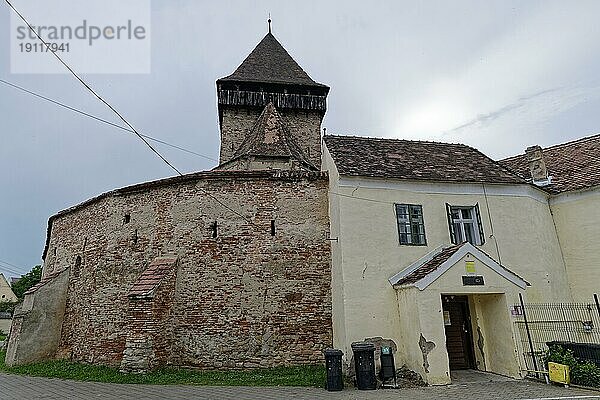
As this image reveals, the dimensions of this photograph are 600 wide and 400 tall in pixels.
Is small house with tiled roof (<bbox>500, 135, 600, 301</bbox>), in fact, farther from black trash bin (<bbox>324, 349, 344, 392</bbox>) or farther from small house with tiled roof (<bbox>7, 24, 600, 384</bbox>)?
black trash bin (<bbox>324, 349, 344, 392</bbox>)

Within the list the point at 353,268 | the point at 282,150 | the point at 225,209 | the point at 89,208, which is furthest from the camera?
the point at 282,150

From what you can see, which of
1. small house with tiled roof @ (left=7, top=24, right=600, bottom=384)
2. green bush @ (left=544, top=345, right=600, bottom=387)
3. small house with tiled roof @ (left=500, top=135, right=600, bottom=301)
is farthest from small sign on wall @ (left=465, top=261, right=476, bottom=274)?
small house with tiled roof @ (left=500, top=135, right=600, bottom=301)

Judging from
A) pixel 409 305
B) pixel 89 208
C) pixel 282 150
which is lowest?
pixel 409 305

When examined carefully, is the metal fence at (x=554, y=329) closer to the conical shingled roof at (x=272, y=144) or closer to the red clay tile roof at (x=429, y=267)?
the red clay tile roof at (x=429, y=267)

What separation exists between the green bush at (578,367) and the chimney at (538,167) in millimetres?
7120

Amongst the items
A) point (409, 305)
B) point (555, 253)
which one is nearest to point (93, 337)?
point (409, 305)

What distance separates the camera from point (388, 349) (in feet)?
36.6

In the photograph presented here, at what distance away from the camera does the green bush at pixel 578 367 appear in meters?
9.95

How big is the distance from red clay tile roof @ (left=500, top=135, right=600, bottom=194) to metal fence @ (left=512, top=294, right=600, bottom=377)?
164 inches

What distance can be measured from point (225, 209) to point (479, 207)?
8282 mm

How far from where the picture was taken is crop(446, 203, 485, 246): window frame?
13.4 meters

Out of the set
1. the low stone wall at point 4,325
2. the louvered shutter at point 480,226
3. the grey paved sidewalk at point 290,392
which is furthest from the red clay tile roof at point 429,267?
the low stone wall at point 4,325

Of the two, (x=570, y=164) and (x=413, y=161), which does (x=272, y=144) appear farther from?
(x=570, y=164)

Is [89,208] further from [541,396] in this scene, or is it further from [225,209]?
[541,396]
